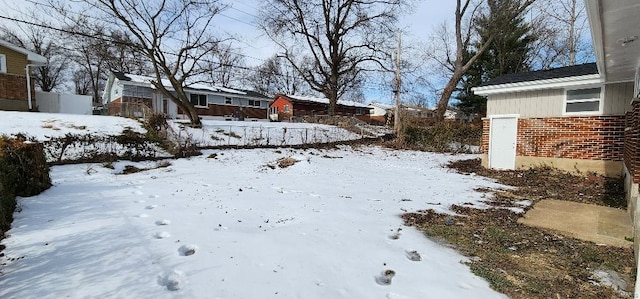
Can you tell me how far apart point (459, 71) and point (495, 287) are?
21318mm

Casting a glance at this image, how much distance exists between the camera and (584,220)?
17.6ft

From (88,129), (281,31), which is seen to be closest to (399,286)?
(88,129)

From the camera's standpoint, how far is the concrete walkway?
454 centimetres

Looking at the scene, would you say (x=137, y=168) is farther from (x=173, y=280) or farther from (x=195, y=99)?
(x=195, y=99)

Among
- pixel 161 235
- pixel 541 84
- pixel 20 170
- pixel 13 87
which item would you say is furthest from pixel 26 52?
pixel 541 84

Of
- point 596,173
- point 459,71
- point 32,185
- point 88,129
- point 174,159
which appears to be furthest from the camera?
point 459,71

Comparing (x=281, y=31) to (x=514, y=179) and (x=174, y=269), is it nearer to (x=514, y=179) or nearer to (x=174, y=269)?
(x=514, y=179)

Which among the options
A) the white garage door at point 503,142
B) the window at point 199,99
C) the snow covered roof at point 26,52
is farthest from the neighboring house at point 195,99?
the white garage door at point 503,142

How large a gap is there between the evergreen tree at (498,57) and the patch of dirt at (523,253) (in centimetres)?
2234

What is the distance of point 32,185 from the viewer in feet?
19.0

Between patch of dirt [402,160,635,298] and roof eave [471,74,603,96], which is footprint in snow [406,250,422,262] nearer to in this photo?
patch of dirt [402,160,635,298]

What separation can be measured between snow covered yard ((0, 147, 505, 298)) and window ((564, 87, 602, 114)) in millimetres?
4892

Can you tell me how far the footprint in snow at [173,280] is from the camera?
2853 millimetres

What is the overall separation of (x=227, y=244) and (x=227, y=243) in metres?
0.04
